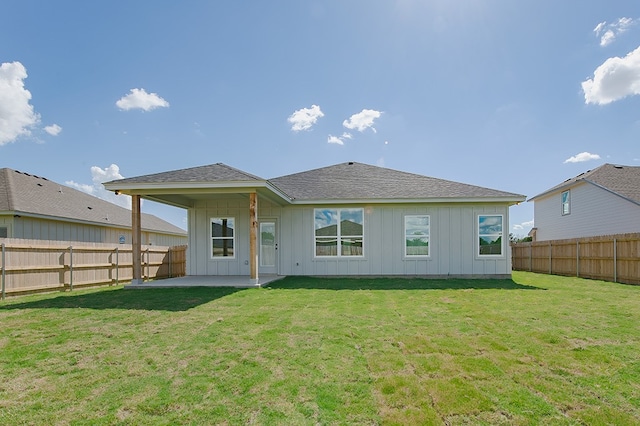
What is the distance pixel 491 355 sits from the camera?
363 cm

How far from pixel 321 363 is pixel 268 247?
8.63 meters

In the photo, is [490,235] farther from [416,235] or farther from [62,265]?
[62,265]

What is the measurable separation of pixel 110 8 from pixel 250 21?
432cm

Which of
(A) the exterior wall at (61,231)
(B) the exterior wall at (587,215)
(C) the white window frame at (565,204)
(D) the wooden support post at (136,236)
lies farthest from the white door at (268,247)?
(C) the white window frame at (565,204)

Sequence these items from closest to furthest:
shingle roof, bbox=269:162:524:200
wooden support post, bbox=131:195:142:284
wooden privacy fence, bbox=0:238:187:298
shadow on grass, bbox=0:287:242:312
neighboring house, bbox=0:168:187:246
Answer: shadow on grass, bbox=0:287:242:312 < wooden privacy fence, bbox=0:238:187:298 < wooden support post, bbox=131:195:142:284 < shingle roof, bbox=269:162:524:200 < neighboring house, bbox=0:168:187:246

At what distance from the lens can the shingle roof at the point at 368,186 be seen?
36.4 feet

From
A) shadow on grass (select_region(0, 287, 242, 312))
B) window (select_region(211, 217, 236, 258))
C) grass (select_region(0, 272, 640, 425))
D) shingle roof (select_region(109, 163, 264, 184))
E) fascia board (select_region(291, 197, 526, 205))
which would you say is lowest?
shadow on grass (select_region(0, 287, 242, 312))

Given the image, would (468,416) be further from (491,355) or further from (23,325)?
(23,325)

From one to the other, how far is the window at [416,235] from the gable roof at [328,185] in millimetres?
766

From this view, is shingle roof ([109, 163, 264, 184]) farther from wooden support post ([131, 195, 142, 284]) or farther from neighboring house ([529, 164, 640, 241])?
neighboring house ([529, 164, 640, 241])

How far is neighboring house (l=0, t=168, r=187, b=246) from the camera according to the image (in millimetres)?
11383

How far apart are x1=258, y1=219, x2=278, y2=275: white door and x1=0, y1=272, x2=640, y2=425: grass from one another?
5189 mm

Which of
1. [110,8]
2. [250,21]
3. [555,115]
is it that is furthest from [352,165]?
[110,8]

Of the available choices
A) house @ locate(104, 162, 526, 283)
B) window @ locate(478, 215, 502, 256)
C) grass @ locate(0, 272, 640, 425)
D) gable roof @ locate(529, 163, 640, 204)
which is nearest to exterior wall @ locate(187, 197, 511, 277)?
house @ locate(104, 162, 526, 283)
